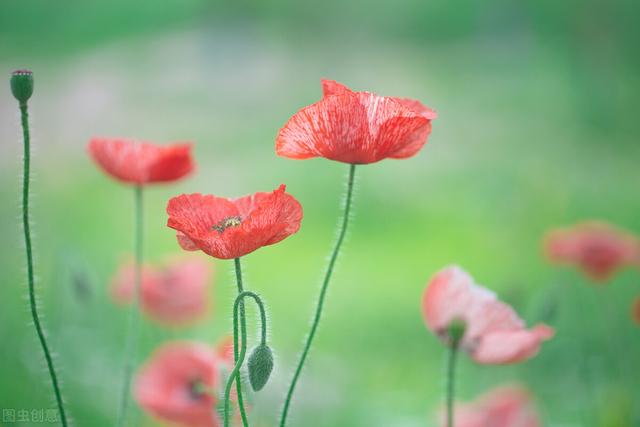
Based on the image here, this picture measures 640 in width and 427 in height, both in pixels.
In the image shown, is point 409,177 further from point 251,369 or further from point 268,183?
point 251,369

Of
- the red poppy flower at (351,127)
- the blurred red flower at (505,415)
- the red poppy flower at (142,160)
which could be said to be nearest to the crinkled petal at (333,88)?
the red poppy flower at (351,127)

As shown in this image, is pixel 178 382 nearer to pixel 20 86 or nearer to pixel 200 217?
pixel 200 217

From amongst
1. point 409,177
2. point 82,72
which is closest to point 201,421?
point 409,177

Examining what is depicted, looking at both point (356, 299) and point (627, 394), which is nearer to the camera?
point (627, 394)

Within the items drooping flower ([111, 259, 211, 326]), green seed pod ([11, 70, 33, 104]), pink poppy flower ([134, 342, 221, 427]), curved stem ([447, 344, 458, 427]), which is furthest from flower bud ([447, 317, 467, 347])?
drooping flower ([111, 259, 211, 326])

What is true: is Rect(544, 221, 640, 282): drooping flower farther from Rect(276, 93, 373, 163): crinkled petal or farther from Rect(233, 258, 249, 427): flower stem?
Rect(233, 258, 249, 427): flower stem

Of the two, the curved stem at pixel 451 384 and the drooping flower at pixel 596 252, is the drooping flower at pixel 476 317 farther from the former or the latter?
the drooping flower at pixel 596 252
